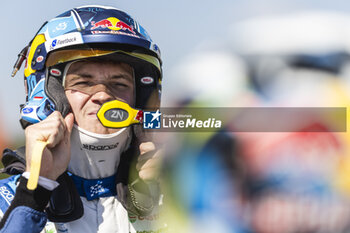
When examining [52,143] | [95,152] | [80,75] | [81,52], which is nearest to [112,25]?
[81,52]

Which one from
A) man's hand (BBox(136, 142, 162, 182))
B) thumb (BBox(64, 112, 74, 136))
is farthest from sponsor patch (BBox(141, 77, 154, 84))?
thumb (BBox(64, 112, 74, 136))

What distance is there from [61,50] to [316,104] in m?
1.57

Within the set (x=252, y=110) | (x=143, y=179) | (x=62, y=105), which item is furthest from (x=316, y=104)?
(x=62, y=105)

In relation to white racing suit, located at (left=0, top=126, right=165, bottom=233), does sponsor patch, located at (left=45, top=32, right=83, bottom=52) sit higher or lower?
higher

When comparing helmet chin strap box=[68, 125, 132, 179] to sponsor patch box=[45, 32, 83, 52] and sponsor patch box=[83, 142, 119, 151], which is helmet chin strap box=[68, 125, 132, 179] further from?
sponsor patch box=[45, 32, 83, 52]

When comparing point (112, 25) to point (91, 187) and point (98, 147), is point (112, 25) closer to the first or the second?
point (98, 147)

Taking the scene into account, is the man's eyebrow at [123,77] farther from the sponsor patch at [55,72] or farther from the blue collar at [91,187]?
the blue collar at [91,187]

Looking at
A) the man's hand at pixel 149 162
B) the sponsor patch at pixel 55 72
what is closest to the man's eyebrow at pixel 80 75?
the sponsor patch at pixel 55 72

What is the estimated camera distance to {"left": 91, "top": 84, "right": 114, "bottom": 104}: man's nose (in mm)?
2553

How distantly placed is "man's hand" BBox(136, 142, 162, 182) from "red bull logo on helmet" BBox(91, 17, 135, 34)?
714 mm

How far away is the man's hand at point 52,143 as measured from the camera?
2.16m

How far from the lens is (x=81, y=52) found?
103 inches

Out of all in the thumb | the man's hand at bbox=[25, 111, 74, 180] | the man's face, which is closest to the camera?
the man's hand at bbox=[25, 111, 74, 180]

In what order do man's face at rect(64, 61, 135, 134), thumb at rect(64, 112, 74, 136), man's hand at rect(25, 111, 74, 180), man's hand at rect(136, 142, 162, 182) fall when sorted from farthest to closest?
man's hand at rect(136, 142, 162, 182) < man's face at rect(64, 61, 135, 134) < thumb at rect(64, 112, 74, 136) < man's hand at rect(25, 111, 74, 180)
